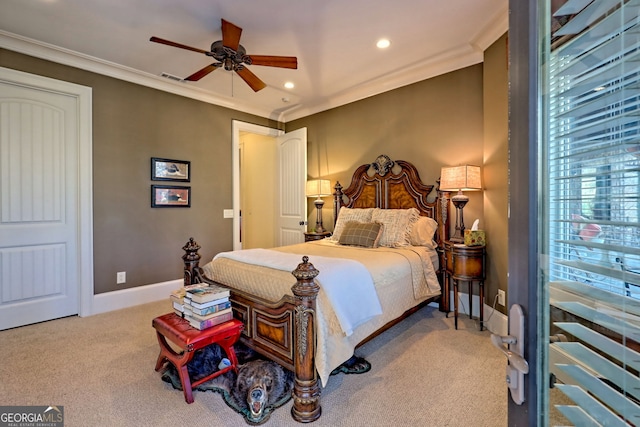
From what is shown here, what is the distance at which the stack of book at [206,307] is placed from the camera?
1953mm

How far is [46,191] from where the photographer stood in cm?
310

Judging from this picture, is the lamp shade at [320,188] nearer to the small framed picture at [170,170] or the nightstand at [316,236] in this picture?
the nightstand at [316,236]

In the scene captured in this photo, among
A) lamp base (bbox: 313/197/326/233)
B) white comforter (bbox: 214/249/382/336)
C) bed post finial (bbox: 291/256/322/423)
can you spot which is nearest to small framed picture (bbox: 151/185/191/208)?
lamp base (bbox: 313/197/326/233)

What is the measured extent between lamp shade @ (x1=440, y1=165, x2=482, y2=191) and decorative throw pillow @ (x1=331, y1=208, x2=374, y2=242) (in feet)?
3.52

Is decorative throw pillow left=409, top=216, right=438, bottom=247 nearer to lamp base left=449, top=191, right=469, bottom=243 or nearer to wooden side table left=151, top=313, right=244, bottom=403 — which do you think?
lamp base left=449, top=191, right=469, bottom=243

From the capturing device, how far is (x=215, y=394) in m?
1.88

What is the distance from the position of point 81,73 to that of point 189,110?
1.18 metres

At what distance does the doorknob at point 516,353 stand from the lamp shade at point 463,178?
8.16 feet

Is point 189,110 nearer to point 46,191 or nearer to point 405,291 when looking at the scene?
point 46,191

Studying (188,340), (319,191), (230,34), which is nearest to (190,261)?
(188,340)

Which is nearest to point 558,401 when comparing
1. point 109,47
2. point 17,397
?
point 17,397

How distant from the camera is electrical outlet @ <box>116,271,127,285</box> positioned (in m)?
3.46

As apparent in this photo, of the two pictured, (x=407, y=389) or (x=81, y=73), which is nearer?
(x=407, y=389)

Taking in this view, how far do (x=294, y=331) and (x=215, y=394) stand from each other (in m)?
0.67
